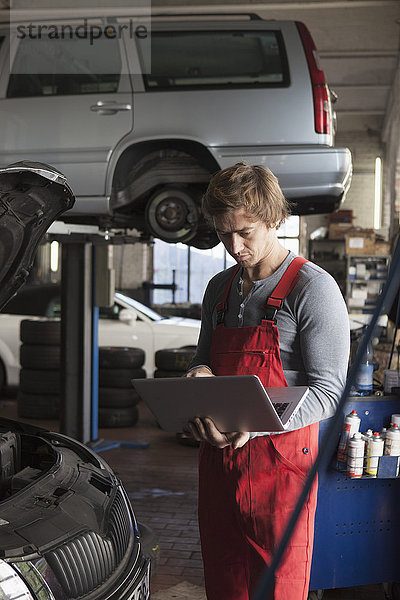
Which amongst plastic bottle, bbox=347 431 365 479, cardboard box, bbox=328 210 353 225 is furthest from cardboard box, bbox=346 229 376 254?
plastic bottle, bbox=347 431 365 479

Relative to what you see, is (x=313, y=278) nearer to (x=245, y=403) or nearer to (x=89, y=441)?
(x=245, y=403)

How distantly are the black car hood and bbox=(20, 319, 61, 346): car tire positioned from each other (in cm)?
415

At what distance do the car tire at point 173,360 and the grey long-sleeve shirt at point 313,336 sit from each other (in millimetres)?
4700

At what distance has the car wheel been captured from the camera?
4.54m

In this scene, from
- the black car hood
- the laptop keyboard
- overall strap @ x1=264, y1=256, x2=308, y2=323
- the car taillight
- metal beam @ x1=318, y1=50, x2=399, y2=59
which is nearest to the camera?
the laptop keyboard

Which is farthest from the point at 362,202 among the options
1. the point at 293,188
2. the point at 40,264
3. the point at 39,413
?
the point at 293,188

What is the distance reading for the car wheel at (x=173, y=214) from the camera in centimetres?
454

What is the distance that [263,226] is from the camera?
5.85 ft

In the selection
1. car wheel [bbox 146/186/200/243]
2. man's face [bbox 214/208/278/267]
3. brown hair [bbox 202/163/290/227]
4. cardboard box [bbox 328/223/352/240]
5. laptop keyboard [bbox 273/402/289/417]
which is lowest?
laptop keyboard [bbox 273/402/289/417]

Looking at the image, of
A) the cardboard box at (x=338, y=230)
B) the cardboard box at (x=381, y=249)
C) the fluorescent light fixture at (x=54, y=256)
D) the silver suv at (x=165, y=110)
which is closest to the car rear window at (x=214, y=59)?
the silver suv at (x=165, y=110)

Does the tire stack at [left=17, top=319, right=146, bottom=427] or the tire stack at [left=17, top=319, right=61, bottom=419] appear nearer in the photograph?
the tire stack at [left=17, top=319, right=146, bottom=427]

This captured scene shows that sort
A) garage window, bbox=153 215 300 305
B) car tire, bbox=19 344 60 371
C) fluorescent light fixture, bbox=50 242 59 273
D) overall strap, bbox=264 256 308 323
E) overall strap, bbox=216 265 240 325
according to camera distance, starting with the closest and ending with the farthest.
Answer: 1. overall strap, bbox=264 256 308 323
2. overall strap, bbox=216 265 240 325
3. car tire, bbox=19 344 60 371
4. fluorescent light fixture, bbox=50 242 59 273
5. garage window, bbox=153 215 300 305

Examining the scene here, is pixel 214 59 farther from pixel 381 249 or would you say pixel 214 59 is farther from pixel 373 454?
pixel 381 249

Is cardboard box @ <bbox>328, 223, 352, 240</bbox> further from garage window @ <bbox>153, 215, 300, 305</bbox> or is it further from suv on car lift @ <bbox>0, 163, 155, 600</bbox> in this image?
suv on car lift @ <bbox>0, 163, 155, 600</bbox>
